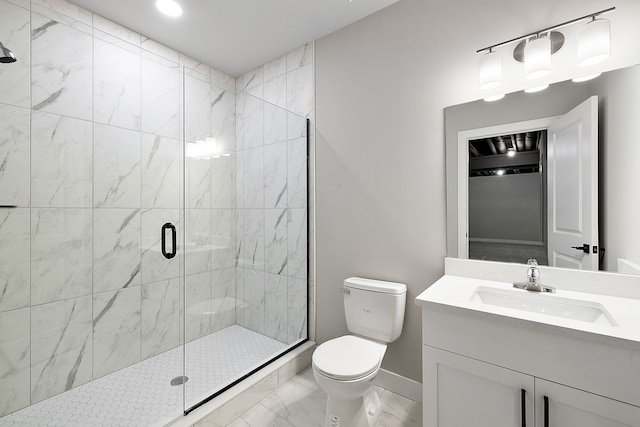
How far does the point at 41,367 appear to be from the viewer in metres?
1.64

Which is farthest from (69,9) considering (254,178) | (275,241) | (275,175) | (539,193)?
(539,193)

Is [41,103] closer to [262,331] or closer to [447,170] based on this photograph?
[262,331]

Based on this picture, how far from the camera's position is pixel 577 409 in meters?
0.91

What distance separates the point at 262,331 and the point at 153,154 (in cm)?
164

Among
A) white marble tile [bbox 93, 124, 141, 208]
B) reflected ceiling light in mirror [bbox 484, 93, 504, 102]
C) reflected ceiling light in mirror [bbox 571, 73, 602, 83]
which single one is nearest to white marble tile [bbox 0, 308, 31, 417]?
white marble tile [bbox 93, 124, 141, 208]

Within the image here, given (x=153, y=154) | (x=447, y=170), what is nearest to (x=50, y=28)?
(x=153, y=154)

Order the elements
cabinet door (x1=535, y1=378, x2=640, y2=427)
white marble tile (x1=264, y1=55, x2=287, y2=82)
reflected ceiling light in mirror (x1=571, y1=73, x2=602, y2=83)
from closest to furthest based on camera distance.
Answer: cabinet door (x1=535, y1=378, x2=640, y2=427), reflected ceiling light in mirror (x1=571, y1=73, x2=602, y2=83), white marble tile (x1=264, y1=55, x2=287, y2=82)

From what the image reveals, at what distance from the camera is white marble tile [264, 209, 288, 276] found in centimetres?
224

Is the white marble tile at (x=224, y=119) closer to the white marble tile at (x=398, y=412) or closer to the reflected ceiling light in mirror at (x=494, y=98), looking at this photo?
the reflected ceiling light in mirror at (x=494, y=98)

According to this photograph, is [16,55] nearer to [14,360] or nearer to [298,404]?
[14,360]

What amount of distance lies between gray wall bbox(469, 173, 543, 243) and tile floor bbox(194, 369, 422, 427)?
1.13 m

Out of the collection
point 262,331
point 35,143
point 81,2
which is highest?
point 81,2

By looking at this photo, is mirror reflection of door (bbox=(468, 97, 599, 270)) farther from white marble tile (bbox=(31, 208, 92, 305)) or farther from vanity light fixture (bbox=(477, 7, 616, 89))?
white marble tile (bbox=(31, 208, 92, 305))

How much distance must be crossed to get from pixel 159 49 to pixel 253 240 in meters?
1.73
